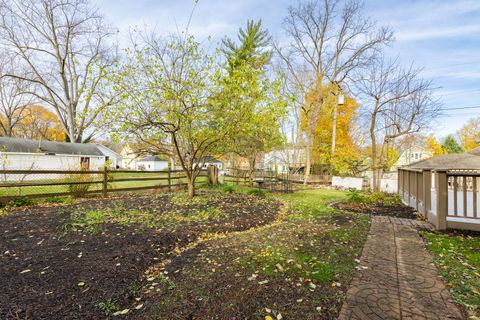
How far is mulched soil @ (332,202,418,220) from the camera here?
6.60m

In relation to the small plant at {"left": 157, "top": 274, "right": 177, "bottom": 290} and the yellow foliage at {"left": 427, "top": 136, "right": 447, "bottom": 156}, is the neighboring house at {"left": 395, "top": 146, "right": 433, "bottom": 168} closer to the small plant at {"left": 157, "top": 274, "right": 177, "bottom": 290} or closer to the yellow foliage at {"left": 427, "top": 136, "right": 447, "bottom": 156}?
the yellow foliage at {"left": 427, "top": 136, "right": 447, "bottom": 156}

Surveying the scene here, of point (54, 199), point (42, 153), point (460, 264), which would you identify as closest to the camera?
point (460, 264)

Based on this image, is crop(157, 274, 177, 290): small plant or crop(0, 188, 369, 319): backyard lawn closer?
crop(0, 188, 369, 319): backyard lawn

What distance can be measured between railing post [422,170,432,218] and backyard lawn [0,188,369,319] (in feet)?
5.81

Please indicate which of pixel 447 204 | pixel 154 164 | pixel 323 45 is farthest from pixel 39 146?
pixel 447 204

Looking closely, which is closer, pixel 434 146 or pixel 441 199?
pixel 441 199

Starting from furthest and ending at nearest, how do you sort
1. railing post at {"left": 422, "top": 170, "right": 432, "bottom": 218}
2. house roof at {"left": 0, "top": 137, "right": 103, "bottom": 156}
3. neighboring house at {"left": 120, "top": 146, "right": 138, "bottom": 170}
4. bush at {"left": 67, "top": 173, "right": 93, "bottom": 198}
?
house roof at {"left": 0, "top": 137, "right": 103, "bottom": 156}, bush at {"left": 67, "top": 173, "right": 93, "bottom": 198}, neighboring house at {"left": 120, "top": 146, "right": 138, "bottom": 170}, railing post at {"left": 422, "top": 170, "right": 432, "bottom": 218}

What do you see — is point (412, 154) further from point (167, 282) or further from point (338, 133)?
point (167, 282)

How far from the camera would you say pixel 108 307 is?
222cm

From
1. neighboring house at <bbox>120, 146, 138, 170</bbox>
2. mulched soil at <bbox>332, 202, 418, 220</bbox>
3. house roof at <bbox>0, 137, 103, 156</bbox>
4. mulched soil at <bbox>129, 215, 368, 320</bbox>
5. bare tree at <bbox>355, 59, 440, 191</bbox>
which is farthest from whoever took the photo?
house roof at <bbox>0, 137, 103, 156</bbox>

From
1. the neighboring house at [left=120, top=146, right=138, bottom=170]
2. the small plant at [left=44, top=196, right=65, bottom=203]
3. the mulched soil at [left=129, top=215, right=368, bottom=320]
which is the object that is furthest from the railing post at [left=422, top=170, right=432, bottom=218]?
the small plant at [left=44, top=196, right=65, bottom=203]

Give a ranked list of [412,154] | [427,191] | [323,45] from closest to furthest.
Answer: [427,191] < [323,45] < [412,154]

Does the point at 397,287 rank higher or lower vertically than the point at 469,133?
lower

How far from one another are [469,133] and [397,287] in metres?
41.3
